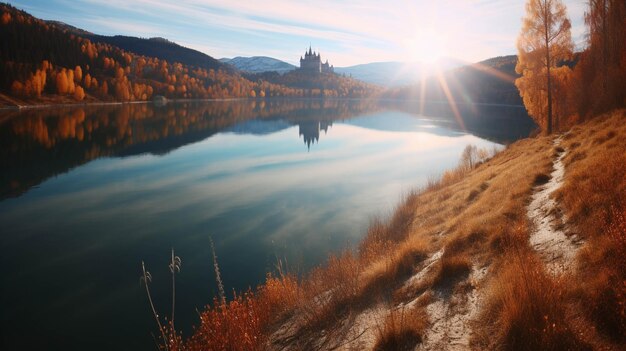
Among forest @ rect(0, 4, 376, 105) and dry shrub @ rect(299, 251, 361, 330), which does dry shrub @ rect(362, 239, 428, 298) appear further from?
forest @ rect(0, 4, 376, 105)

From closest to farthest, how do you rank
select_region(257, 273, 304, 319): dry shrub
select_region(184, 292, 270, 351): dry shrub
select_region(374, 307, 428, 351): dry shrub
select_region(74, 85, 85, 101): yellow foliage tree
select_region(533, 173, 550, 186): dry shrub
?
select_region(374, 307, 428, 351): dry shrub → select_region(184, 292, 270, 351): dry shrub → select_region(257, 273, 304, 319): dry shrub → select_region(533, 173, 550, 186): dry shrub → select_region(74, 85, 85, 101): yellow foliage tree

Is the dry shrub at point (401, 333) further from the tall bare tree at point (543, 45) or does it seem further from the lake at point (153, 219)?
the tall bare tree at point (543, 45)

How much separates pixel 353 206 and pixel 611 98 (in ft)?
76.7

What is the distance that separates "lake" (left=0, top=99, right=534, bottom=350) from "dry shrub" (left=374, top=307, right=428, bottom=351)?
847 centimetres

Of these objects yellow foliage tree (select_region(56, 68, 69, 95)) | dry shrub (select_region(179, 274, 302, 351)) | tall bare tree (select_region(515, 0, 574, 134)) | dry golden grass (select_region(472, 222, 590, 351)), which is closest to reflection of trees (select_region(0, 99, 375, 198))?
dry shrub (select_region(179, 274, 302, 351))

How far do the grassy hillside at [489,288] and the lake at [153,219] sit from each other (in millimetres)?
4588

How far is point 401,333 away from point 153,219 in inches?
807

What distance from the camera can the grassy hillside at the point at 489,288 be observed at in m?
6.04

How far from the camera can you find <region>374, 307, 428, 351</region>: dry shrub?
7.19 metres

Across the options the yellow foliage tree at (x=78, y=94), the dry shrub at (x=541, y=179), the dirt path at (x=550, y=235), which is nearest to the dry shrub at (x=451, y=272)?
the dirt path at (x=550, y=235)

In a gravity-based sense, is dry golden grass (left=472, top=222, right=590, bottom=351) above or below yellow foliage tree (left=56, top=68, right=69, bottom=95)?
below

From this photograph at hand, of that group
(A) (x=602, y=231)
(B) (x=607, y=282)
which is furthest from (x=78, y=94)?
(B) (x=607, y=282)

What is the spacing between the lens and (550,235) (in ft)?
31.5

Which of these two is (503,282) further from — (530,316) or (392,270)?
(392,270)
